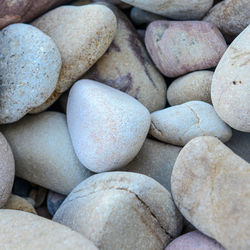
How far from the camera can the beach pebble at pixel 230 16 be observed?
1.40 meters

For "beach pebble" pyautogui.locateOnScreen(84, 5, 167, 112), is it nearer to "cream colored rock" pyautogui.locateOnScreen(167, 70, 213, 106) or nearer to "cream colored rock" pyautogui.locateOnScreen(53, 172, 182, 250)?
"cream colored rock" pyautogui.locateOnScreen(167, 70, 213, 106)

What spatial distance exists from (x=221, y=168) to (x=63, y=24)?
794 millimetres

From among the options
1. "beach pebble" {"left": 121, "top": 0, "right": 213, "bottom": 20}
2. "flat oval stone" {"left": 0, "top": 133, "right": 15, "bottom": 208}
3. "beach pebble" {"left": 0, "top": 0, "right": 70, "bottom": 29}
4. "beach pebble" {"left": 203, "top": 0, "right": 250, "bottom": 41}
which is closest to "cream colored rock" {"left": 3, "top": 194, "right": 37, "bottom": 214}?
"flat oval stone" {"left": 0, "top": 133, "right": 15, "bottom": 208}

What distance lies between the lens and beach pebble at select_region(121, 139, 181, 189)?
136 cm

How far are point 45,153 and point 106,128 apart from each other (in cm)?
28

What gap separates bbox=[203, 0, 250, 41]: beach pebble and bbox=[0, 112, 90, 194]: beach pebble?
2.32 ft

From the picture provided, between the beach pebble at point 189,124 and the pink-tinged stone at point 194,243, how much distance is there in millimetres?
365

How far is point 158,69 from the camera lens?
1.55m

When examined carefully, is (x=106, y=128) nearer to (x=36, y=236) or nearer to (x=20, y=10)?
(x=36, y=236)

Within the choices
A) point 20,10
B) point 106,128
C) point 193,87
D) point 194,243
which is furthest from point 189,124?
point 20,10

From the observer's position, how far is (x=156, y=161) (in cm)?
138

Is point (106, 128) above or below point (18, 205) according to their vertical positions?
above

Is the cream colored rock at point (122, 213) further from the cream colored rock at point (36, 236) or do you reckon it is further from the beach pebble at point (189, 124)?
the beach pebble at point (189, 124)

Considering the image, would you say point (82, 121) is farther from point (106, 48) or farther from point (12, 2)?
point (12, 2)
